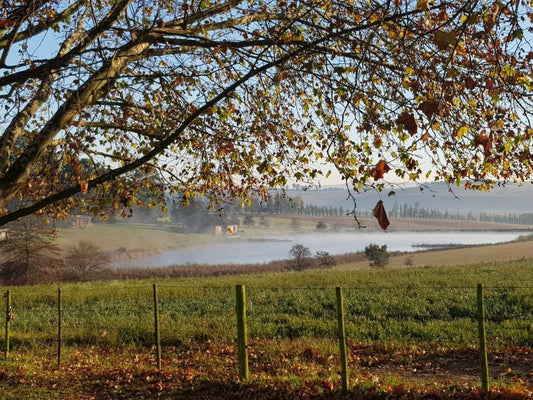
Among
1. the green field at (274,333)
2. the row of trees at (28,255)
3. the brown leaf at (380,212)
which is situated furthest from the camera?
the row of trees at (28,255)

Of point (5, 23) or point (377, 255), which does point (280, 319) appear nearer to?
point (5, 23)

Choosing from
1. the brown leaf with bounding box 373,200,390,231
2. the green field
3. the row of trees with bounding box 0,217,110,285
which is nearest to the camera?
the brown leaf with bounding box 373,200,390,231

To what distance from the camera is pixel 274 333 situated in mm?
14352

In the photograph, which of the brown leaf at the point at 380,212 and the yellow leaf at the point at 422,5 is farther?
the yellow leaf at the point at 422,5

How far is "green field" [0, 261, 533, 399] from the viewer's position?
973 centimetres

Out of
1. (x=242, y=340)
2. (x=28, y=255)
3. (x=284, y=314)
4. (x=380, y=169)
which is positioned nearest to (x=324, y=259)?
(x=28, y=255)

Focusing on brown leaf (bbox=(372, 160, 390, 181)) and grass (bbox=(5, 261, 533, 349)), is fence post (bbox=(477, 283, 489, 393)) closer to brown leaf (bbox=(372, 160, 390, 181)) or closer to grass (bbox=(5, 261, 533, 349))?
grass (bbox=(5, 261, 533, 349))

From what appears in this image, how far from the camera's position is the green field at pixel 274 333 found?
9.73 meters

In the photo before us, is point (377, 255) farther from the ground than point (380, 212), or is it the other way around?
point (380, 212)

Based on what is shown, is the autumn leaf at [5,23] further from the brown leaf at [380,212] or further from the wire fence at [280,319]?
the brown leaf at [380,212]

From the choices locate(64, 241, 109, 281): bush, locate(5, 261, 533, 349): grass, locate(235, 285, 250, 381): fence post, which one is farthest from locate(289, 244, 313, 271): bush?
locate(235, 285, 250, 381): fence post

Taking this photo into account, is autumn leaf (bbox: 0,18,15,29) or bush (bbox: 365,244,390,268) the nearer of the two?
autumn leaf (bbox: 0,18,15,29)

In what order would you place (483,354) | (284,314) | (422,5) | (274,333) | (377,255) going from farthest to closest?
(377,255)
(284,314)
(274,333)
(483,354)
(422,5)

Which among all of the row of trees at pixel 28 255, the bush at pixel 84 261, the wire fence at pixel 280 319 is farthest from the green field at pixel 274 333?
the bush at pixel 84 261
